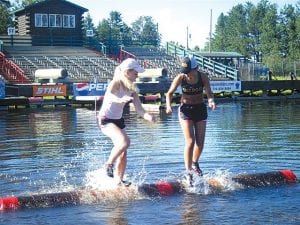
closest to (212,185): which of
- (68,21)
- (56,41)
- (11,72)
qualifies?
(11,72)

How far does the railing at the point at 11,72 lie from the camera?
42.0 m

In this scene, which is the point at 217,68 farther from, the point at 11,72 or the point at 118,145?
the point at 118,145

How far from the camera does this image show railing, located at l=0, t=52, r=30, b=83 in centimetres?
4197

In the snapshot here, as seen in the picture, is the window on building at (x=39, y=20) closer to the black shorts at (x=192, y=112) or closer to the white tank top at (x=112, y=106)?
the black shorts at (x=192, y=112)

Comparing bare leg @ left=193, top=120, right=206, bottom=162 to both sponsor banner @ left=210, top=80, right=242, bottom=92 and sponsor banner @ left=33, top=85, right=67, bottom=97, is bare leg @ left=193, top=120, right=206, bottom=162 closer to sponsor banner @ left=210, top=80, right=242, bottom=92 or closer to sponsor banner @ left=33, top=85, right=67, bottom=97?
sponsor banner @ left=33, top=85, right=67, bottom=97

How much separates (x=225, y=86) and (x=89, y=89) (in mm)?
10394

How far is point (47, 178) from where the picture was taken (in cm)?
1017

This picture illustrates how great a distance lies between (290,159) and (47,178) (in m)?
4.96

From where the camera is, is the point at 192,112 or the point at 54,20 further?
the point at 54,20

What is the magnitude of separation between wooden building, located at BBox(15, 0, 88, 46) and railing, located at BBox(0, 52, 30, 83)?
8332mm

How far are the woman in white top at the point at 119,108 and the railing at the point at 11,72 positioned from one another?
1331 inches

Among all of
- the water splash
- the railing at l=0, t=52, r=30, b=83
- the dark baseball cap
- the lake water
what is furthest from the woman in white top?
the railing at l=0, t=52, r=30, b=83

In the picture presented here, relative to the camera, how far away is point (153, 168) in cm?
1109

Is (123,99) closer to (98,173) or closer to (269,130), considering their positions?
(98,173)
